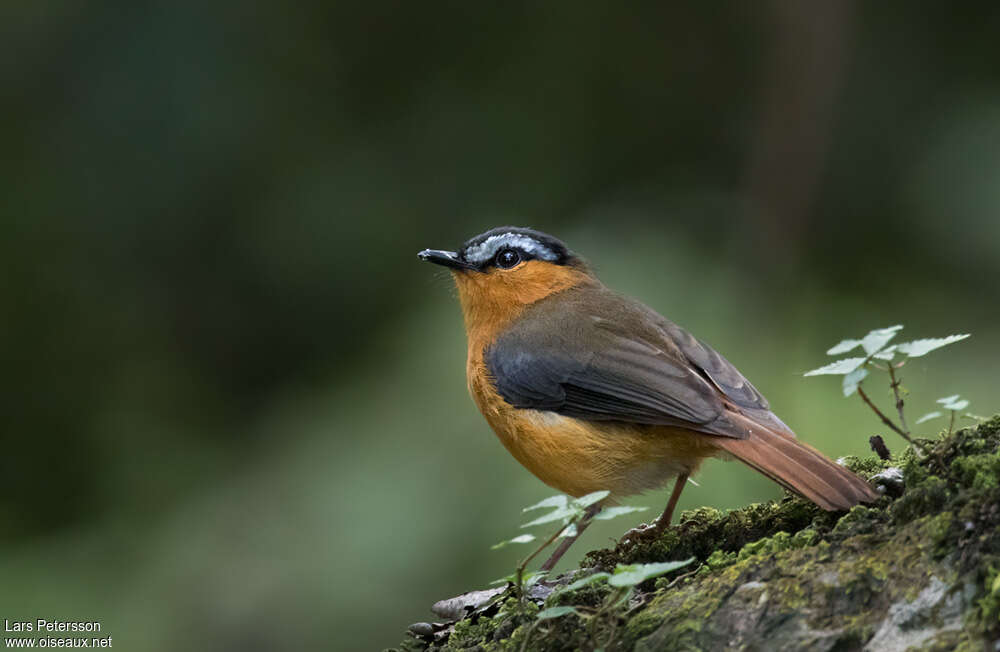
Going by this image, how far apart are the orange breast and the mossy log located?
0.76 m

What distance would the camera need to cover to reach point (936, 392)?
207 inches

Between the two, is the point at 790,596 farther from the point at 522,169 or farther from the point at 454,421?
the point at 522,169

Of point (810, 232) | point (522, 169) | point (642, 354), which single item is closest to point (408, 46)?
point (522, 169)

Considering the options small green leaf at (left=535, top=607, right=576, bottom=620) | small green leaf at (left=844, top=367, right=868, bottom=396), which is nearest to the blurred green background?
small green leaf at (left=844, top=367, right=868, bottom=396)

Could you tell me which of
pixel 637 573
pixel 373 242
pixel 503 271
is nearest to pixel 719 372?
pixel 503 271

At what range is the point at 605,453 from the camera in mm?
4004

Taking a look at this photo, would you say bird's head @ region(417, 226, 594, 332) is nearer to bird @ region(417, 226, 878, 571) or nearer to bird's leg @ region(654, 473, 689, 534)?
bird @ region(417, 226, 878, 571)

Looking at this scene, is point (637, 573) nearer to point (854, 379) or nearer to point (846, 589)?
point (846, 589)

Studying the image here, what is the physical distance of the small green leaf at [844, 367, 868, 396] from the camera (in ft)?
8.96

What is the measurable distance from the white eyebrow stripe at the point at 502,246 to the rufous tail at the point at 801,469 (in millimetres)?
1779

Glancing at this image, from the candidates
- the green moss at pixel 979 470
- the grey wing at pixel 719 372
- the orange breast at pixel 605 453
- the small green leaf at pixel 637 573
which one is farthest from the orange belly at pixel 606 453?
the small green leaf at pixel 637 573

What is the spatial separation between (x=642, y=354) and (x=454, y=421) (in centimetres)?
183

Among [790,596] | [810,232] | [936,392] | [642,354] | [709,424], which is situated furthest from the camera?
[810,232]

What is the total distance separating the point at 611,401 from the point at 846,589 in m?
1.68
